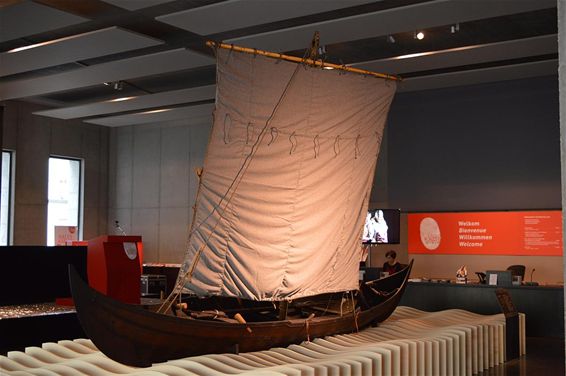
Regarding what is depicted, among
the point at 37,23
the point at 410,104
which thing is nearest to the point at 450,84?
the point at 410,104

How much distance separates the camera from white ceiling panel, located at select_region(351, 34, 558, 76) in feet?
28.2

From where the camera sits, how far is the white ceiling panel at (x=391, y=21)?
7113 mm

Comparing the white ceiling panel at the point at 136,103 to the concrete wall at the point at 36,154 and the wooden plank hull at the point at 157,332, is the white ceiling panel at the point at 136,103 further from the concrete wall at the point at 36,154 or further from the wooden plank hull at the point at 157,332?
the wooden plank hull at the point at 157,332

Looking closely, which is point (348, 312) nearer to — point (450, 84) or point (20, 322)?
point (20, 322)

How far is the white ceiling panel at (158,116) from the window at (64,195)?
1.03m

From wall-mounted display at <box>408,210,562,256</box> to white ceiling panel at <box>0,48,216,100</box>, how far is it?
167 inches

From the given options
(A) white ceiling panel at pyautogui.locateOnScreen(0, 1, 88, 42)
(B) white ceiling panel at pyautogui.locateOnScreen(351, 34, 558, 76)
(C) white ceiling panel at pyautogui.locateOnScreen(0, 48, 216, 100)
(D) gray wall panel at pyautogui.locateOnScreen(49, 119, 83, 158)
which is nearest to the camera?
(A) white ceiling panel at pyautogui.locateOnScreen(0, 1, 88, 42)

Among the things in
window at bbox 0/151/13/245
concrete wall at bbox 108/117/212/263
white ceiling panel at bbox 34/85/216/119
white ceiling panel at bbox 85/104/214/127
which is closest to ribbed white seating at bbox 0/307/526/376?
white ceiling panel at bbox 34/85/216/119

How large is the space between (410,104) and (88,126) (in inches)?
275

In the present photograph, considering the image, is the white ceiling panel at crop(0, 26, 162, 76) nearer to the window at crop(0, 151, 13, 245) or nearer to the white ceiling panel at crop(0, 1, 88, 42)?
the white ceiling panel at crop(0, 1, 88, 42)

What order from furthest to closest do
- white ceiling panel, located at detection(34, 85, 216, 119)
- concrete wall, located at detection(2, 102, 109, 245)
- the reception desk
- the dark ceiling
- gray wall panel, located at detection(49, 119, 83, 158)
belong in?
gray wall panel, located at detection(49, 119, 83, 158)
concrete wall, located at detection(2, 102, 109, 245)
white ceiling panel, located at detection(34, 85, 216, 119)
the reception desk
the dark ceiling

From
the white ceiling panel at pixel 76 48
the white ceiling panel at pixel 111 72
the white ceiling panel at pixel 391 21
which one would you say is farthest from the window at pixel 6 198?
the white ceiling panel at pixel 391 21

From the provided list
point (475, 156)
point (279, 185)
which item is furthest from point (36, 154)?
point (279, 185)

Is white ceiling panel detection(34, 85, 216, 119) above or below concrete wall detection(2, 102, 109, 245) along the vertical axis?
above
